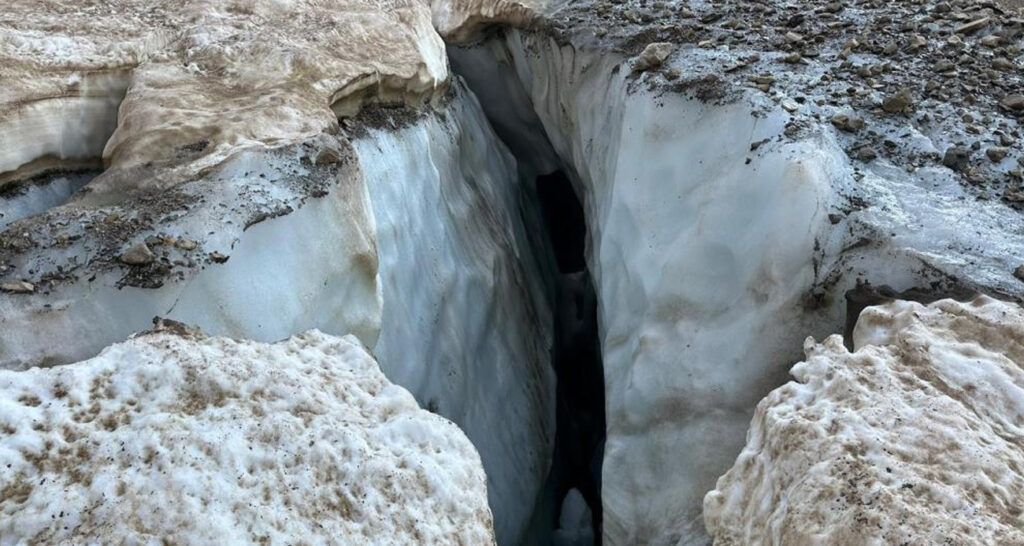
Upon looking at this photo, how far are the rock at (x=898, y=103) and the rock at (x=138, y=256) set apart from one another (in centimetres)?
273

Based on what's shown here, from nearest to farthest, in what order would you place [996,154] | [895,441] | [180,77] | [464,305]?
[895,441]
[996,154]
[180,77]
[464,305]

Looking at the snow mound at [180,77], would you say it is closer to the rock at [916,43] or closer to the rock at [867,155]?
the rock at [867,155]

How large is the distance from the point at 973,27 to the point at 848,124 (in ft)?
3.90

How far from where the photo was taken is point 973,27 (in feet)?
12.2

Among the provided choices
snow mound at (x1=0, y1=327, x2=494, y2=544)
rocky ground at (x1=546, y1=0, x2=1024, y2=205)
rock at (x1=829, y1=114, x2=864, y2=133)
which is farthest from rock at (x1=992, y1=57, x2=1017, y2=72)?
snow mound at (x1=0, y1=327, x2=494, y2=544)

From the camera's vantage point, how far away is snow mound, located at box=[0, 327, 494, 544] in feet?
5.84

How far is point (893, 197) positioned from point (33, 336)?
2756 millimetres

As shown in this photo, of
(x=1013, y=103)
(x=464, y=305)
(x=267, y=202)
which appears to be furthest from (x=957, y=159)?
(x=267, y=202)

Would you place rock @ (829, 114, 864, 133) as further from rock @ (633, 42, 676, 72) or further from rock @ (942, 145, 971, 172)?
rock @ (633, 42, 676, 72)

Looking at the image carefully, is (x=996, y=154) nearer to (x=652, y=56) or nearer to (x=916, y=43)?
(x=916, y=43)

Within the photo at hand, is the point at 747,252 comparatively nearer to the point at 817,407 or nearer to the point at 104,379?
Result: the point at 817,407

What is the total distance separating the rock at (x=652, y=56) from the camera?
377cm

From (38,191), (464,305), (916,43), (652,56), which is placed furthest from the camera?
(464,305)

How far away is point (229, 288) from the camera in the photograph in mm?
2617
